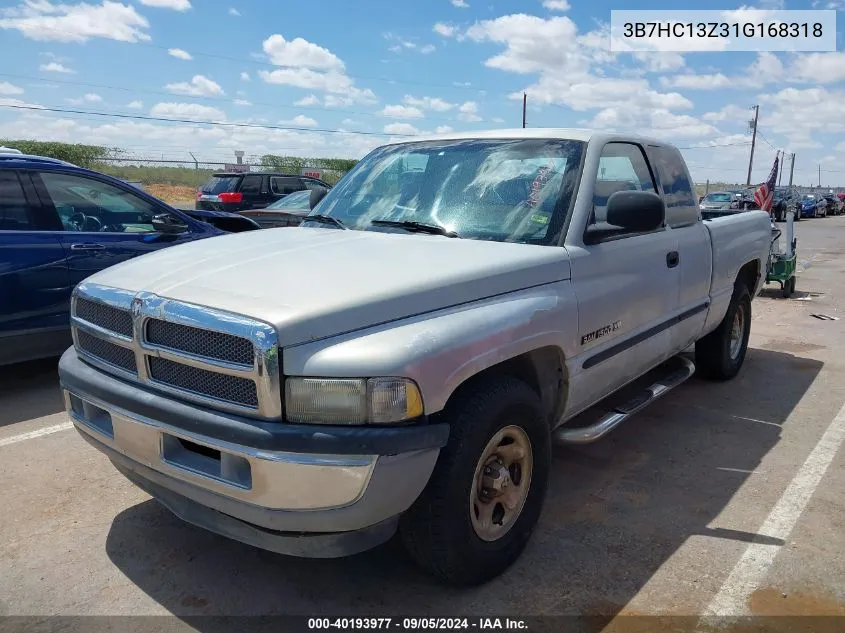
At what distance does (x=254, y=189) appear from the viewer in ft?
52.0

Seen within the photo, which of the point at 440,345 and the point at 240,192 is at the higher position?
the point at 240,192

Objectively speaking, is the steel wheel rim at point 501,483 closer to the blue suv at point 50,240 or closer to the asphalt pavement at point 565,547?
the asphalt pavement at point 565,547

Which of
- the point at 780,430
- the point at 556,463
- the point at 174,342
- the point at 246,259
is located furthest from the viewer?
the point at 780,430

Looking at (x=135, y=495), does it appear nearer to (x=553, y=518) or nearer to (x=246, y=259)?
(x=246, y=259)

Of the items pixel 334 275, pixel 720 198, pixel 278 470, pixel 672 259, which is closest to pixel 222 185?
pixel 672 259

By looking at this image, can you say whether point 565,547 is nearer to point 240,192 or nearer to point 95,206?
point 95,206

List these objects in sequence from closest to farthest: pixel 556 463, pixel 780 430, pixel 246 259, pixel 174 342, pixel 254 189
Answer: pixel 174 342 → pixel 246 259 → pixel 556 463 → pixel 780 430 → pixel 254 189

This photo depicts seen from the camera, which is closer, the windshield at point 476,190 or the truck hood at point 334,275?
the truck hood at point 334,275

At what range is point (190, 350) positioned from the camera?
248 centimetres

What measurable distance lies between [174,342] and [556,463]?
2486mm

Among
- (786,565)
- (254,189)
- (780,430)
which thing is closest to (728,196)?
(254,189)

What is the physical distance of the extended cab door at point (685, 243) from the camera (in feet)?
14.7

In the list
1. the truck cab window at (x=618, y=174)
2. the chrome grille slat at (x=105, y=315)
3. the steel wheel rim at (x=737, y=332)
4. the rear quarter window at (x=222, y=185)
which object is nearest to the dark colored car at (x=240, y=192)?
the rear quarter window at (x=222, y=185)

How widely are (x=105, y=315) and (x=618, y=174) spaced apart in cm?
287
